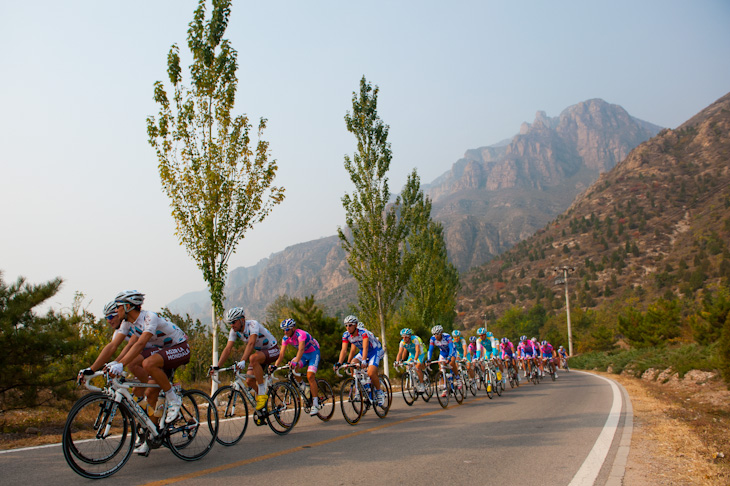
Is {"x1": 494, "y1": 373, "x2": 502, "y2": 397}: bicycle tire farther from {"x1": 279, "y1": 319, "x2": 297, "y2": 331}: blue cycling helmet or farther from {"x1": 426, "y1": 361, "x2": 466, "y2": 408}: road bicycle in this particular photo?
{"x1": 279, "y1": 319, "x2": 297, "y2": 331}: blue cycling helmet

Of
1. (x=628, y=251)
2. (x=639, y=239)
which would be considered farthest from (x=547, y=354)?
(x=639, y=239)

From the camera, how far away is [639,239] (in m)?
123

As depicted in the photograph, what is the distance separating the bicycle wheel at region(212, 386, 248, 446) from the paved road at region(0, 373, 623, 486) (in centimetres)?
17

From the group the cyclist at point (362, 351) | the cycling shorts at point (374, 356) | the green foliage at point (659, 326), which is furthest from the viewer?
the green foliage at point (659, 326)

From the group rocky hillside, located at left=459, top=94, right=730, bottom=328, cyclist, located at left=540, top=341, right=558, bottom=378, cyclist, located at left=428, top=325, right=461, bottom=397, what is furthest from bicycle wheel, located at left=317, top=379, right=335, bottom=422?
rocky hillside, located at left=459, top=94, right=730, bottom=328

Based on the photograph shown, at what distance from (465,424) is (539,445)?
2.40 m

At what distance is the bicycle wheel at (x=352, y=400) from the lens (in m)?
9.92

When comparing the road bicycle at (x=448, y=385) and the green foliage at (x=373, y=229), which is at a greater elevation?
the green foliage at (x=373, y=229)

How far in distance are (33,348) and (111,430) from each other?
4960 millimetres

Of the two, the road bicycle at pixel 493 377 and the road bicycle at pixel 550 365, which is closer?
the road bicycle at pixel 493 377

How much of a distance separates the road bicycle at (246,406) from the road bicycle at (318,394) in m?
0.34

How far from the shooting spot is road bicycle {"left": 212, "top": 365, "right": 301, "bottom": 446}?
7.90m

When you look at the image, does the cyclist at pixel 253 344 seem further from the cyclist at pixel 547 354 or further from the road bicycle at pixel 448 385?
the cyclist at pixel 547 354

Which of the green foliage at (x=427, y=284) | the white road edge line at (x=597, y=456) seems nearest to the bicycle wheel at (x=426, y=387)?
the white road edge line at (x=597, y=456)
